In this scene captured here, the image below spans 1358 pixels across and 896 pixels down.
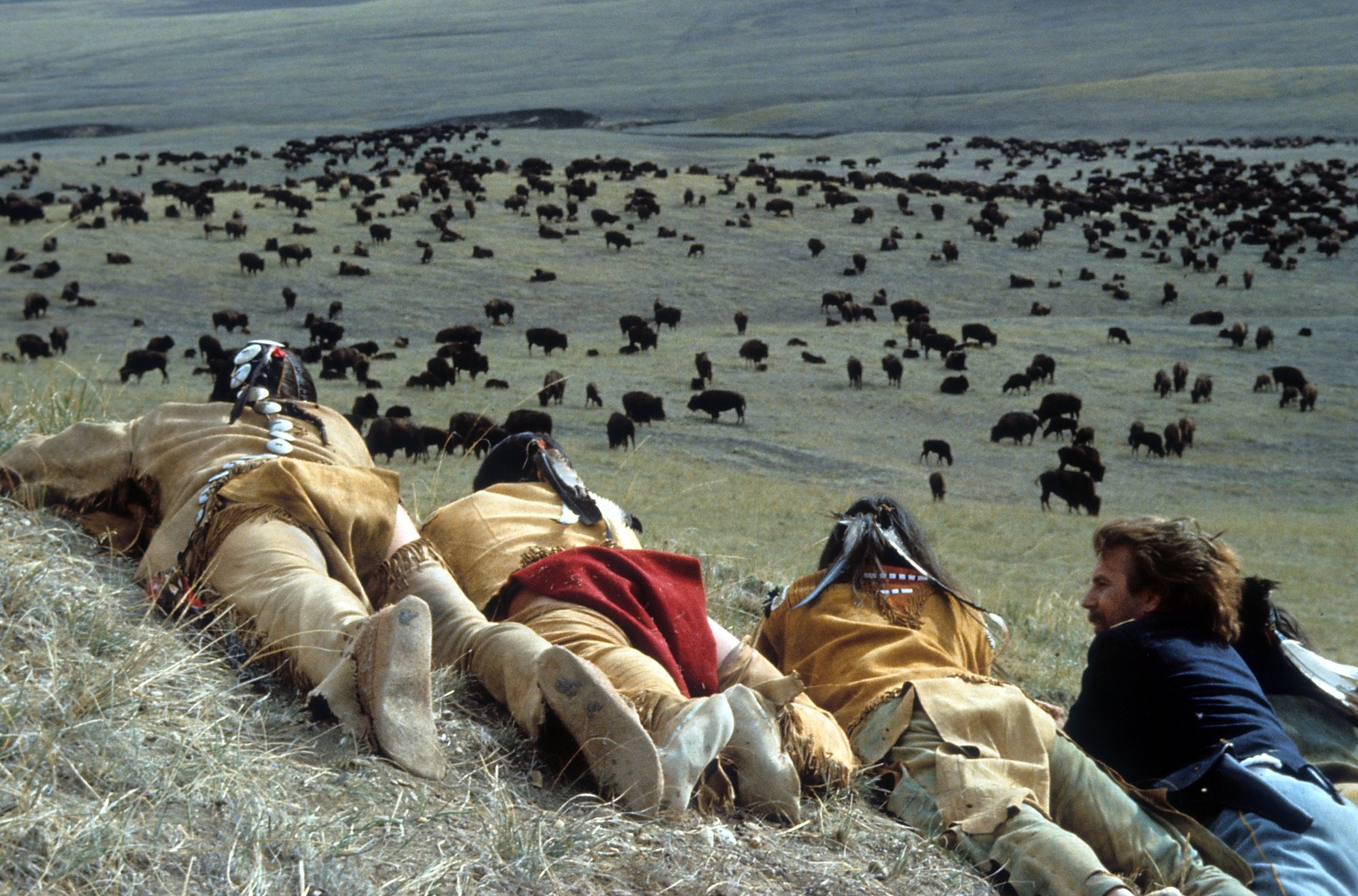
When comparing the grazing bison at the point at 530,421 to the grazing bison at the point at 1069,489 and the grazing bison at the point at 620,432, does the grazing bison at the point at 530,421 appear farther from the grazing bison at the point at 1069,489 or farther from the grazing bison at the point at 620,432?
the grazing bison at the point at 1069,489

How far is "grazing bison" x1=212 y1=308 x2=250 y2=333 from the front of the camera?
28.3 m

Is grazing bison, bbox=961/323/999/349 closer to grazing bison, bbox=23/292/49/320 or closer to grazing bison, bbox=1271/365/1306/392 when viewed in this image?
grazing bison, bbox=1271/365/1306/392

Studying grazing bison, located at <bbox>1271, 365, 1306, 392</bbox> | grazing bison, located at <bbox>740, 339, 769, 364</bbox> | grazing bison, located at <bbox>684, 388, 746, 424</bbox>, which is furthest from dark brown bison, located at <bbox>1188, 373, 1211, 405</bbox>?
grazing bison, located at <bbox>684, 388, 746, 424</bbox>

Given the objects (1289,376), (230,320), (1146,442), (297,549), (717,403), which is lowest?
(1146,442)

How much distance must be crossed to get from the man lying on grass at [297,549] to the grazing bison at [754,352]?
22.4 metres

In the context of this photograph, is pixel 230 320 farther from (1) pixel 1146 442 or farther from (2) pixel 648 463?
(1) pixel 1146 442

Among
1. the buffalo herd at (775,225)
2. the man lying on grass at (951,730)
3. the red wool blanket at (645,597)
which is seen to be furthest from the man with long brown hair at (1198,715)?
the buffalo herd at (775,225)

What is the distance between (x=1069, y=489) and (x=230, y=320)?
17163 millimetres

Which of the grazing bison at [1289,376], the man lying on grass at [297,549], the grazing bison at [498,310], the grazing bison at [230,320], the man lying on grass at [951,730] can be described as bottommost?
the grazing bison at [1289,376]

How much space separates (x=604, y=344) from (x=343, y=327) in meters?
5.49

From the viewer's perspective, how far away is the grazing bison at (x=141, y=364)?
895 inches

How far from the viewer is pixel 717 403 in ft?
77.5

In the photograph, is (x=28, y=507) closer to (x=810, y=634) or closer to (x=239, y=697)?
(x=239, y=697)

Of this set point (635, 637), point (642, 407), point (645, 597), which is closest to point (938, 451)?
point (642, 407)
